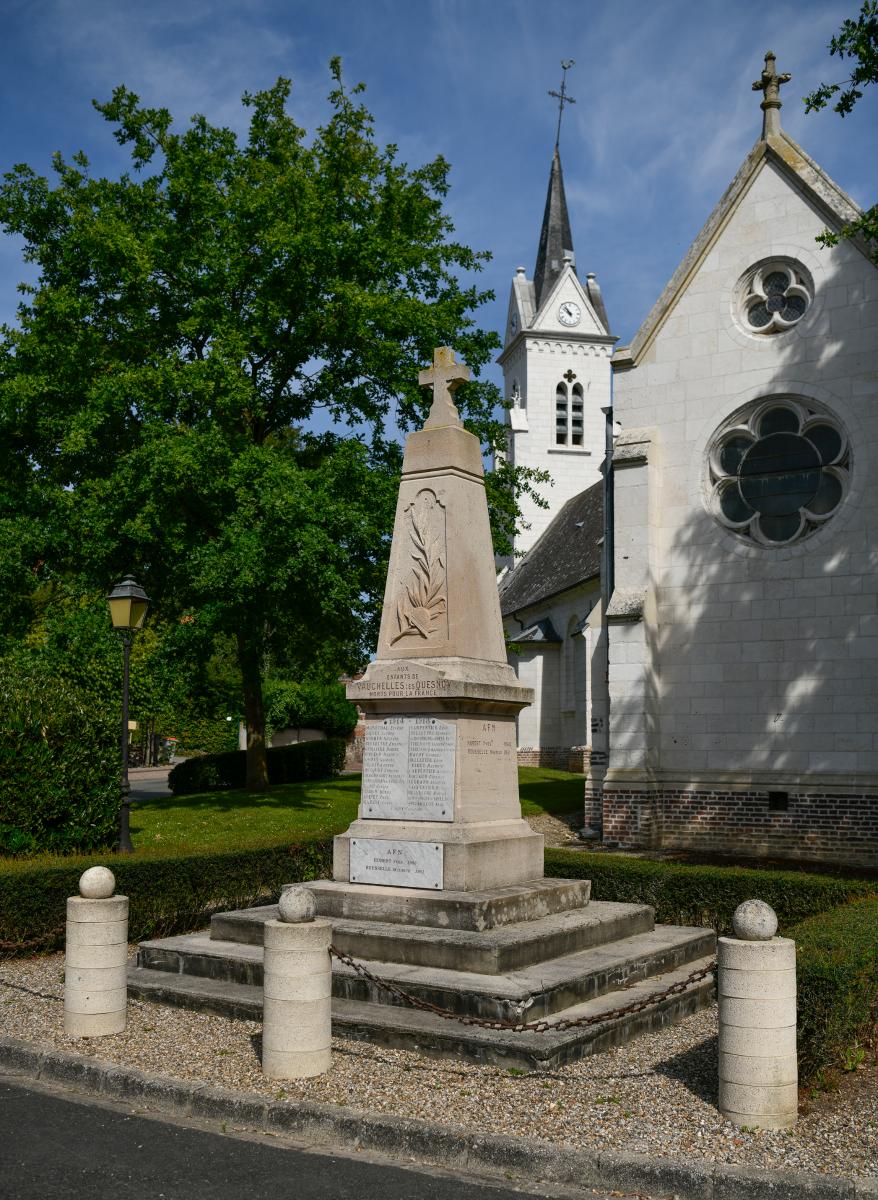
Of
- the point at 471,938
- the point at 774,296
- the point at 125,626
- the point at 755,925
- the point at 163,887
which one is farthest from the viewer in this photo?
the point at 774,296

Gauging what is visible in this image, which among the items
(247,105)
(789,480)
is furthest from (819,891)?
(247,105)

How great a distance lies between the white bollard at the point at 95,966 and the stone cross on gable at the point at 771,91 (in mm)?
16552

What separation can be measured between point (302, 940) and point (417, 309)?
16.9 meters

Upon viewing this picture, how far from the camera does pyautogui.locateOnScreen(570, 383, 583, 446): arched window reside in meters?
50.6

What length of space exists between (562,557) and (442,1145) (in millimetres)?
38276

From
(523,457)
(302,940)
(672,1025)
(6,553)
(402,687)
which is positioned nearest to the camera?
(302,940)

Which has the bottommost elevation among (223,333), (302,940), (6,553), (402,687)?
(302,940)

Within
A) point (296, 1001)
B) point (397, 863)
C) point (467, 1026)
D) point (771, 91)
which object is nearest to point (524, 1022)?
point (467, 1026)

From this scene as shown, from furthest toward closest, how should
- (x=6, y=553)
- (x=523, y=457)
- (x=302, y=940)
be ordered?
(x=523, y=457) → (x=6, y=553) → (x=302, y=940)

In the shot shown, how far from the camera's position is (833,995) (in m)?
6.23

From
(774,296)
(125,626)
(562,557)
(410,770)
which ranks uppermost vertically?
(774,296)

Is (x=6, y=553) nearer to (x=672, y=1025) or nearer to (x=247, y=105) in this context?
(x=247, y=105)

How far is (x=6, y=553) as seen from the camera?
20484 mm

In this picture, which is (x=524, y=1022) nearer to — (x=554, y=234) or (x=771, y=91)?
(x=771, y=91)
